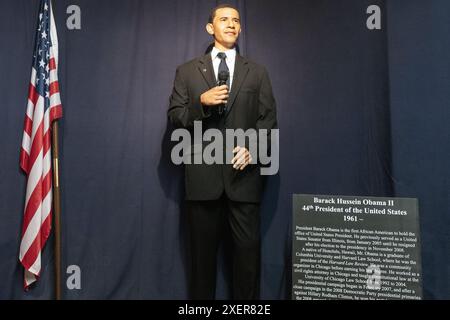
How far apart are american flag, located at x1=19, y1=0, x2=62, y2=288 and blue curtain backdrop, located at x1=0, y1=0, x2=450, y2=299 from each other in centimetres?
12

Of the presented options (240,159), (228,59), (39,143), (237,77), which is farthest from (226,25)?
(39,143)

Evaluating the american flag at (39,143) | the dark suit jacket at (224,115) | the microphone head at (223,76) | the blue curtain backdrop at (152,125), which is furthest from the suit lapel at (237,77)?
the american flag at (39,143)

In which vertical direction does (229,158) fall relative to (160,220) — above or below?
above

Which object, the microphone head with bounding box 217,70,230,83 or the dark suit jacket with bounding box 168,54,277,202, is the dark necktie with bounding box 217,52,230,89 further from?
the microphone head with bounding box 217,70,230,83

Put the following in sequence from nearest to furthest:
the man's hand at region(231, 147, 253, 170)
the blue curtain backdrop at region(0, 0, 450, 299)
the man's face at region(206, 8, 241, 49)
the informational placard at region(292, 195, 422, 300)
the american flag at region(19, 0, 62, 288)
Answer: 1. the informational placard at region(292, 195, 422, 300)
2. the man's hand at region(231, 147, 253, 170)
3. the man's face at region(206, 8, 241, 49)
4. the american flag at region(19, 0, 62, 288)
5. the blue curtain backdrop at region(0, 0, 450, 299)

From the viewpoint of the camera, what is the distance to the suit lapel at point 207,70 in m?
2.06

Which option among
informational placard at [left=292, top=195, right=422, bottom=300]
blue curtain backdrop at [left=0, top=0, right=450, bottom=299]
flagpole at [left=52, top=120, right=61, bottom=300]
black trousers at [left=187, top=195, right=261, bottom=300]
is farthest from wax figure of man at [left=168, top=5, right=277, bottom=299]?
flagpole at [left=52, top=120, right=61, bottom=300]

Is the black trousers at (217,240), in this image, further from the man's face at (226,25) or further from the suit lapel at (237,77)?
the man's face at (226,25)

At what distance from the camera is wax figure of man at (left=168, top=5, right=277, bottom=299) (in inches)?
79.9

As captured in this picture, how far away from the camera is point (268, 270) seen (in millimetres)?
2494

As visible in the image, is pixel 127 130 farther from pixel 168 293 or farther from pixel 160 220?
pixel 168 293

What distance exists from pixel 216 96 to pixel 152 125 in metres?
0.79
